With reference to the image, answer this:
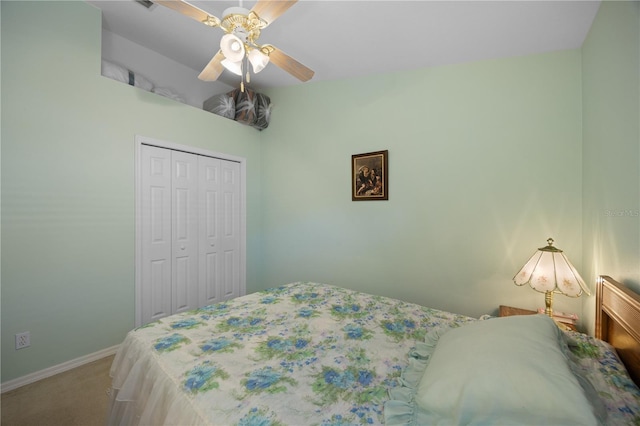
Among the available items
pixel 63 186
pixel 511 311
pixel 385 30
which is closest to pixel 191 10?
pixel 385 30

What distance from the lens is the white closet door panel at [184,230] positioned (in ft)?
9.25

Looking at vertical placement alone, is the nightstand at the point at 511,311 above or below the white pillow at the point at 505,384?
below

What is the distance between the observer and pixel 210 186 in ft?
10.3

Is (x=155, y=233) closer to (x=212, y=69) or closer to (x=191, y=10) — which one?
(x=212, y=69)

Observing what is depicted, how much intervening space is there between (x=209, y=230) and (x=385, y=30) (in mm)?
2690

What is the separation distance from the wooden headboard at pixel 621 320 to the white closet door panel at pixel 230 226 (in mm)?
3261

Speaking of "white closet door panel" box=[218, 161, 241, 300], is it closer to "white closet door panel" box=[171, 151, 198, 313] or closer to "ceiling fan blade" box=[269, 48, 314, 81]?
"white closet door panel" box=[171, 151, 198, 313]

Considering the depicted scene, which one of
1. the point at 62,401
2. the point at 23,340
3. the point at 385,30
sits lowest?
the point at 62,401

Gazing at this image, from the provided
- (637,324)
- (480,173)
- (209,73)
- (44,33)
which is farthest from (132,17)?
(637,324)

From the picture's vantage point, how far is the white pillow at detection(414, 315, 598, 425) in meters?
0.66

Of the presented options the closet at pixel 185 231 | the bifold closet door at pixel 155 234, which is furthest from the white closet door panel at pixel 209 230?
the bifold closet door at pixel 155 234

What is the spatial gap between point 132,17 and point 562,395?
358cm

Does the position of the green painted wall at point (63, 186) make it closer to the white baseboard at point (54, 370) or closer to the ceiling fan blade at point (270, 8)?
the white baseboard at point (54, 370)

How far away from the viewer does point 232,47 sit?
150 centimetres
